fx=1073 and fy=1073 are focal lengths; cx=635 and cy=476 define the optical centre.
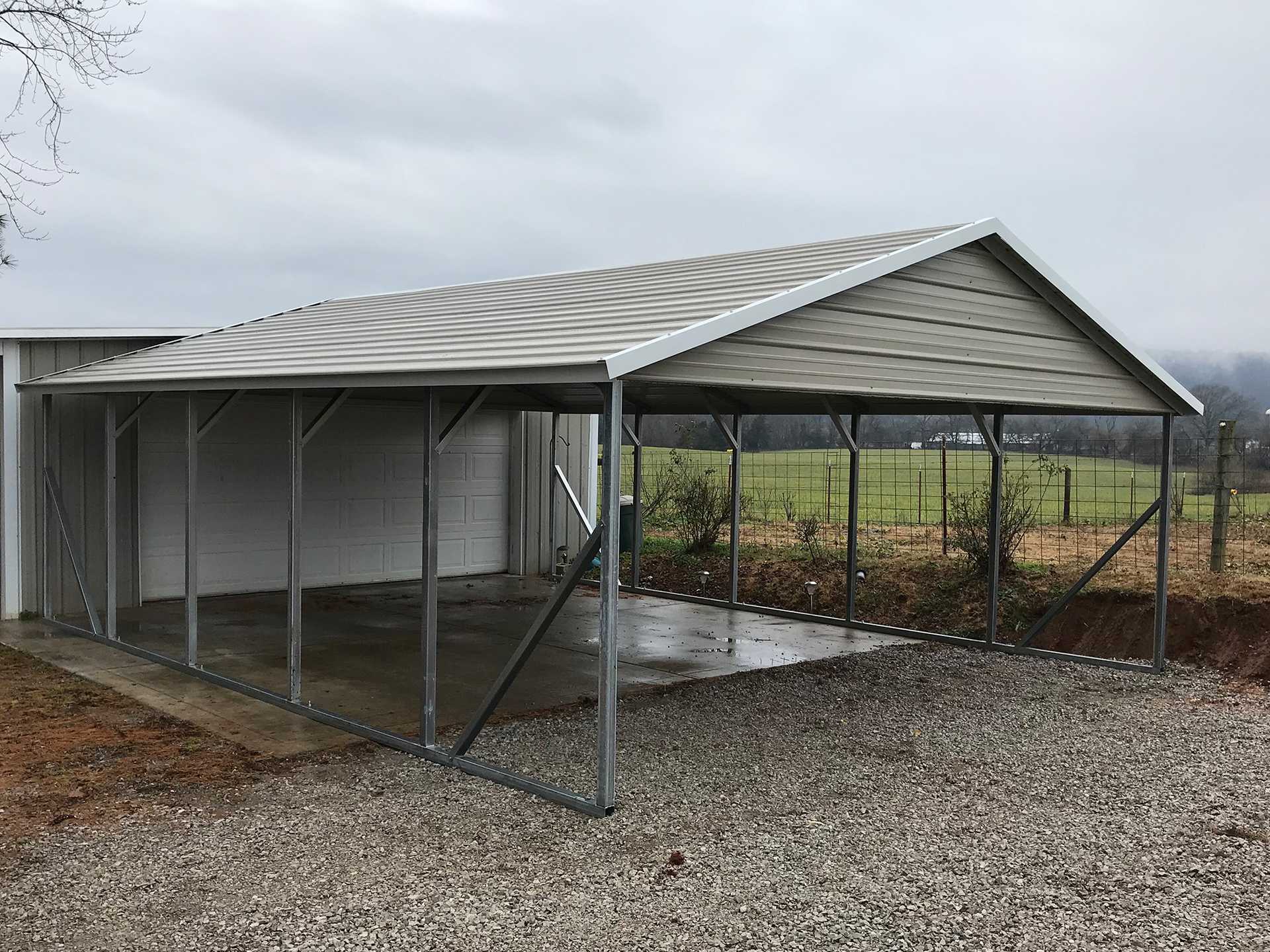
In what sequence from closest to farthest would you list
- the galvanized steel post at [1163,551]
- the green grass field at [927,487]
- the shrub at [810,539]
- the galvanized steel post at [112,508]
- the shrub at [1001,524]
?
the galvanized steel post at [1163,551], the galvanized steel post at [112,508], the shrub at [1001,524], the green grass field at [927,487], the shrub at [810,539]

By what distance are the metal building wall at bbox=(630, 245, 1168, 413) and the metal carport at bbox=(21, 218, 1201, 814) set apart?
13mm

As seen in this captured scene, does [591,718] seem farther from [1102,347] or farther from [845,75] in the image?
[845,75]

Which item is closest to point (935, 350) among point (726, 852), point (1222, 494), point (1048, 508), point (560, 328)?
point (560, 328)

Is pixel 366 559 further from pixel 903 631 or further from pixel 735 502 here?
pixel 903 631

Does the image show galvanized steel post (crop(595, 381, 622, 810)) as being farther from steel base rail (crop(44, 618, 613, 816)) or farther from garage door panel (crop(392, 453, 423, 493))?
garage door panel (crop(392, 453, 423, 493))

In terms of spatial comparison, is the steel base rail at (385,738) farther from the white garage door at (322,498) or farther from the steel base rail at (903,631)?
the steel base rail at (903,631)

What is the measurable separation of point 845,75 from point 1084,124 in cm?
2009

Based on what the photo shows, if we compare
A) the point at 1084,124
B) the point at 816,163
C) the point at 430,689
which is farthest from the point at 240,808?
the point at 1084,124

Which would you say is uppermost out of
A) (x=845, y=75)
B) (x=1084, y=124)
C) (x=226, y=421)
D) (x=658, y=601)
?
(x=1084, y=124)

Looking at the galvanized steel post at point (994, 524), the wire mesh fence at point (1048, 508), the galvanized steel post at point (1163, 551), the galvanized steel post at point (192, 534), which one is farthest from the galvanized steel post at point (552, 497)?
the galvanized steel post at point (1163, 551)

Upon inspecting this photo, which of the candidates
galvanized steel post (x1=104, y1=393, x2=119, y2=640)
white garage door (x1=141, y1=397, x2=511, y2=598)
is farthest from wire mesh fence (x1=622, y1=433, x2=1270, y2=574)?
galvanized steel post (x1=104, y1=393, x2=119, y2=640)

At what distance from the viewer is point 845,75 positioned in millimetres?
16828

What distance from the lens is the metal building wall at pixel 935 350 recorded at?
5293 millimetres

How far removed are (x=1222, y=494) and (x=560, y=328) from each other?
23.2 feet
